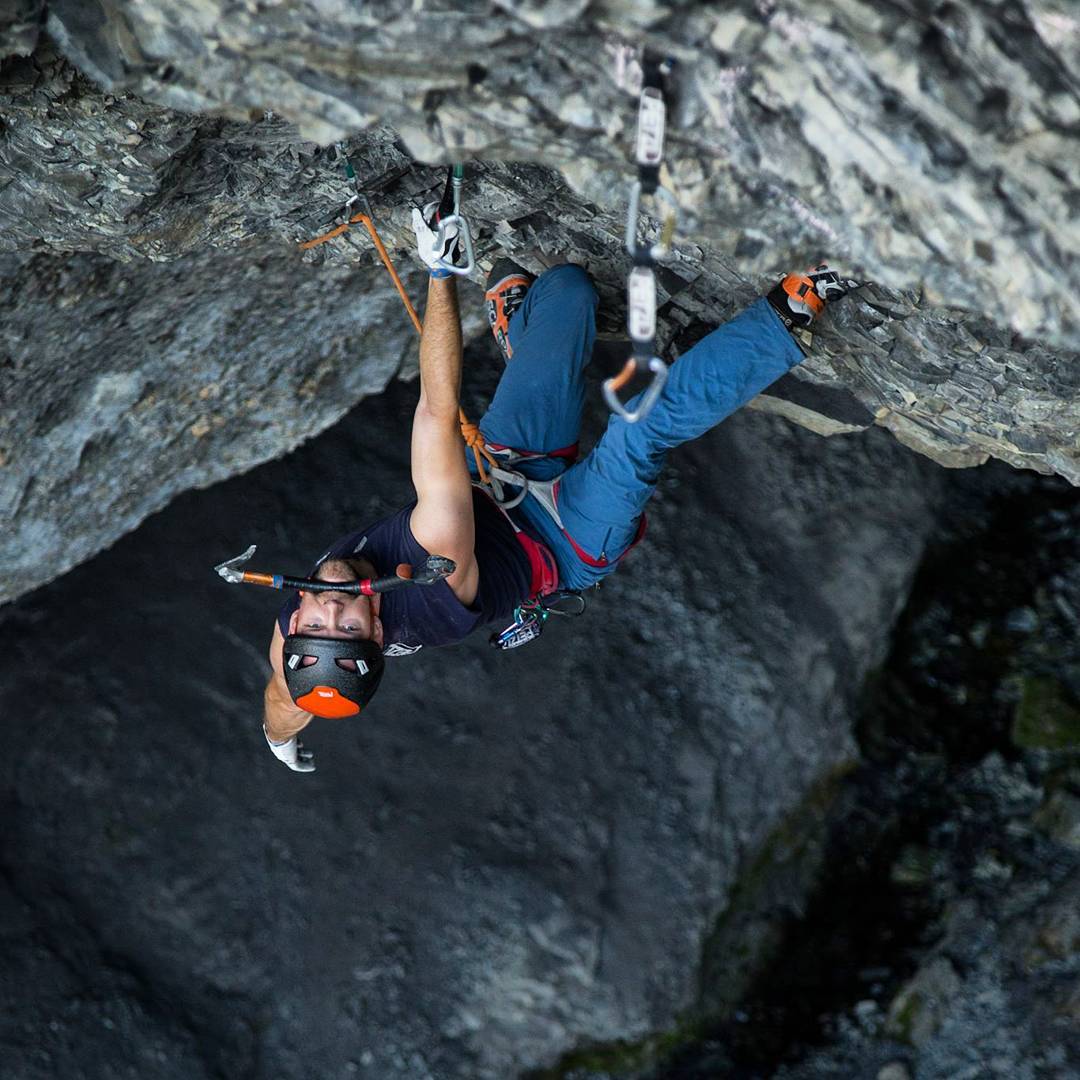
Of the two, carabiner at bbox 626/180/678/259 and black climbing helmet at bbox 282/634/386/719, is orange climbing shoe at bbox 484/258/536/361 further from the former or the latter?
carabiner at bbox 626/180/678/259

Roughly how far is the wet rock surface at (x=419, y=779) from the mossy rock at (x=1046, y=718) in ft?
3.67

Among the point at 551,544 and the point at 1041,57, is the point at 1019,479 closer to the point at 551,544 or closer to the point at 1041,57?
the point at 551,544

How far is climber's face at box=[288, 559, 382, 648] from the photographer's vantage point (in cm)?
399

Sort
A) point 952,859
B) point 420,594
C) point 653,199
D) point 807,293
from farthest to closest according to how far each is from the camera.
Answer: point 952,859, point 420,594, point 807,293, point 653,199

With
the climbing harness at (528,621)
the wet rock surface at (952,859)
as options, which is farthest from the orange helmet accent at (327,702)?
the wet rock surface at (952,859)

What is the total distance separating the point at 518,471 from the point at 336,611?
1.05m

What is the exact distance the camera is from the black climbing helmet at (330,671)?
3.96 metres

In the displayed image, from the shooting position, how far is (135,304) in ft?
15.6

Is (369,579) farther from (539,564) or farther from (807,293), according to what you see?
(807,293)

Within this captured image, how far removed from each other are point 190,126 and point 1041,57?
253cm

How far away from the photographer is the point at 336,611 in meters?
4.00

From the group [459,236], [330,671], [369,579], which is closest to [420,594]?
[369,579]

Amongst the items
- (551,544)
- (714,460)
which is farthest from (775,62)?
(714,460)

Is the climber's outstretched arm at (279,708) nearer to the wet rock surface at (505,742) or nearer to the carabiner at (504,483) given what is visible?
the carabiner at (504,483)
